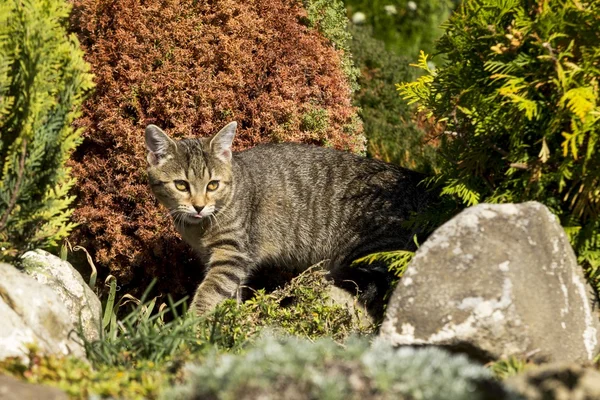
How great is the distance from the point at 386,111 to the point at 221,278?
165 inches

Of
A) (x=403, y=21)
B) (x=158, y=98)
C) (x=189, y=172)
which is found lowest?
(x=189, y=172)

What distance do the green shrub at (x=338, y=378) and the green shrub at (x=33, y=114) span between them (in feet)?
5.35

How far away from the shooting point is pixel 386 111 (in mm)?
9023

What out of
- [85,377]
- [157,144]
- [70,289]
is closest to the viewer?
[85,377]

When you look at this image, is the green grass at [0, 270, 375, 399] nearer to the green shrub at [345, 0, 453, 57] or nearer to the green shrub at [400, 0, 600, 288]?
the green shrub at [400, 0, 600, 288]

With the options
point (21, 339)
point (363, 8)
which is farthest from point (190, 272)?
point (363, 8)

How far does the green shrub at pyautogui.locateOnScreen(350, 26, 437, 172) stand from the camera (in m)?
8.36

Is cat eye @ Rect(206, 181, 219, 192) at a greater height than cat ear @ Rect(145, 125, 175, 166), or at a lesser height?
lesser

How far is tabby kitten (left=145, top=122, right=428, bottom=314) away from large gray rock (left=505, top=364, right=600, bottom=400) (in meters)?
2.38

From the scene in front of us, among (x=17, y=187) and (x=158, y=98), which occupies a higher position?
(x=158, y=98)

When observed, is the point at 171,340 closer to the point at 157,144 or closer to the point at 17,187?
the point at 17,187

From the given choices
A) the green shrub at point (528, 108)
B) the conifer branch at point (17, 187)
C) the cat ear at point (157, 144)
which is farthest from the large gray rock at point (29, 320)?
the green shrub at point (528, 108)

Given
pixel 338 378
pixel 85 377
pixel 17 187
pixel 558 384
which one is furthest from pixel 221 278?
Result: pixel 558 384

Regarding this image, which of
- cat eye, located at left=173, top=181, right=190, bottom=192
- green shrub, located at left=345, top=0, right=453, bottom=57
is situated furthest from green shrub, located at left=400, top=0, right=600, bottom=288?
green shrub, located at left=345, top=0, right=453, bottom=57
